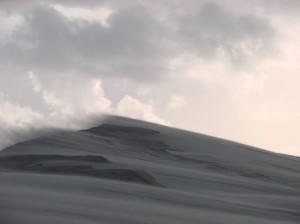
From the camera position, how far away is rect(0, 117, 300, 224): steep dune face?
649cm

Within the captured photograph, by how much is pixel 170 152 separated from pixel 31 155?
344 centimetres

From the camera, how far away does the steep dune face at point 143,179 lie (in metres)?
6.49

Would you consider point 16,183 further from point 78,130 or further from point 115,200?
point 78,130

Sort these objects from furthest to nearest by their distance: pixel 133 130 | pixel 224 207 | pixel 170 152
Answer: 1. pixel 133 130
2. pixel 170 152
3. pixel 224 207

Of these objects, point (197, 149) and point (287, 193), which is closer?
point (287, 193)

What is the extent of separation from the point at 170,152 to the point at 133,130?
189 cm

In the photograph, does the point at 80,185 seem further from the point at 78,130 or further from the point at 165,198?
the point at 78,130

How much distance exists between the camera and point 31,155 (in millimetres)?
10281

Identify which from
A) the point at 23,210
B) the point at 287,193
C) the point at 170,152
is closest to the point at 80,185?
the point at 23,210

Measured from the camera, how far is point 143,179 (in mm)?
9148

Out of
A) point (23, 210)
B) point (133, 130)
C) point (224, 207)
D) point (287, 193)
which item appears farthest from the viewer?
point (133, 130)

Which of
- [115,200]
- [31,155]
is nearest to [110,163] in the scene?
[31,155]

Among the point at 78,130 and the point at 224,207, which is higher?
the point at 78,130

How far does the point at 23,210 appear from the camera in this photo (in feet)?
19.1
